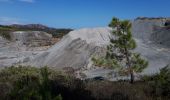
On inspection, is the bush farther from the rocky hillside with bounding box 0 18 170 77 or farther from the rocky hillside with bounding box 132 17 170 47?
the rocky hillside with bounding box 132 17 170 47

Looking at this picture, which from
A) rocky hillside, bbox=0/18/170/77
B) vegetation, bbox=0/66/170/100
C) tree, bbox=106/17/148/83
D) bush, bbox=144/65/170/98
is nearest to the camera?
vegetation, bbox=0/66/170/100

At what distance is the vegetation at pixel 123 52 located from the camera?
16656mm

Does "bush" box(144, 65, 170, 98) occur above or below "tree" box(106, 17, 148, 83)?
below

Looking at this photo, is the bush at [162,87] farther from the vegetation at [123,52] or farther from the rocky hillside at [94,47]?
the rocky hillside at [94,47]

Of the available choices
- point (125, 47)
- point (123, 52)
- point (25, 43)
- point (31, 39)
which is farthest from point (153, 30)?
point (31, 39)

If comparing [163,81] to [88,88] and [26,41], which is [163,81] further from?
[26,41]

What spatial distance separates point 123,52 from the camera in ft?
56.2

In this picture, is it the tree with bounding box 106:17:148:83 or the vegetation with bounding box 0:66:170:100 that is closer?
the vegetation with bounding box 0:66:170:100

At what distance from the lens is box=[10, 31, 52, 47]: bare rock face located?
43.5m

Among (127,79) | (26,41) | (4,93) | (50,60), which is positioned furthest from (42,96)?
(26,41)

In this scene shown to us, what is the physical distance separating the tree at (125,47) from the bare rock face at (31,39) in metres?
26.2

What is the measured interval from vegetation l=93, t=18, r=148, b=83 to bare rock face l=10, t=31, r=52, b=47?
26134 millimetres

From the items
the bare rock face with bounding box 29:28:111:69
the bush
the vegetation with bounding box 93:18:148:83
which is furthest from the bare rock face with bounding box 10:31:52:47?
the bush

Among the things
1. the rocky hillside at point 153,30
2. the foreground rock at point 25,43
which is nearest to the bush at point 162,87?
the rocky hillside at point 153,30
